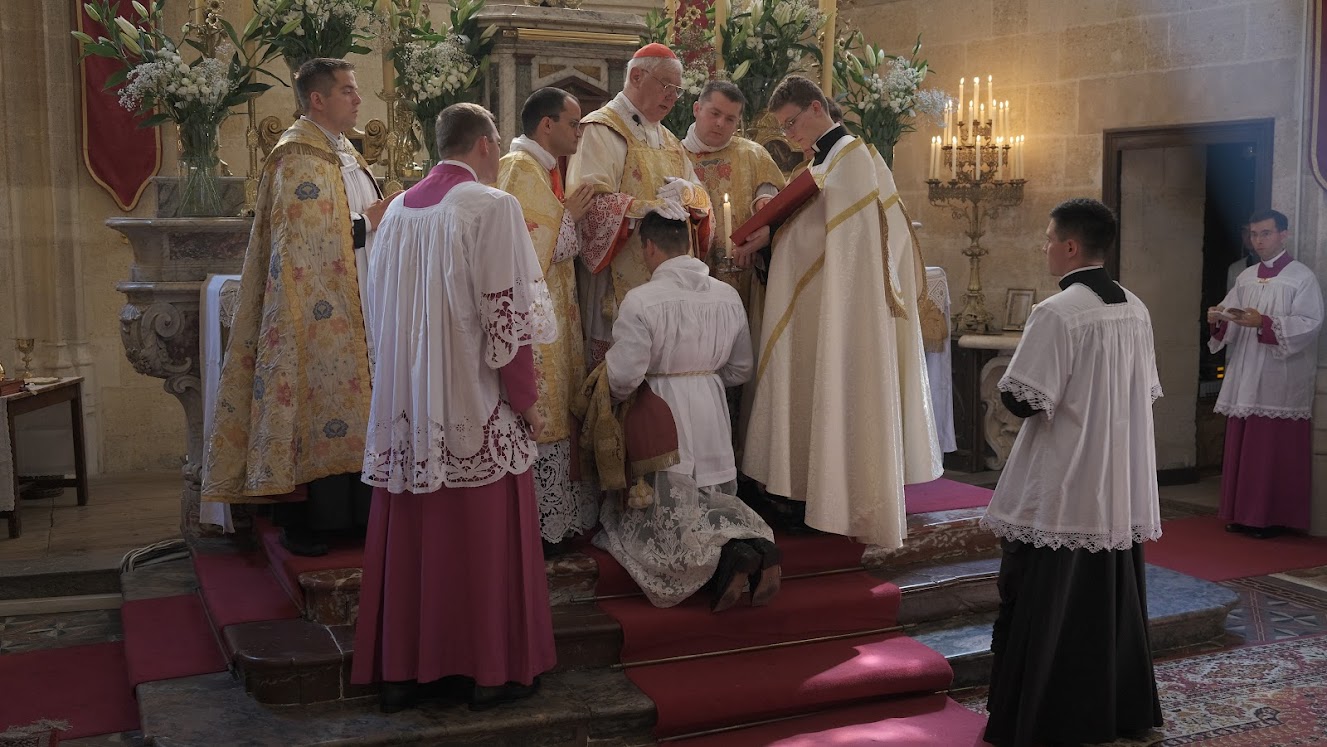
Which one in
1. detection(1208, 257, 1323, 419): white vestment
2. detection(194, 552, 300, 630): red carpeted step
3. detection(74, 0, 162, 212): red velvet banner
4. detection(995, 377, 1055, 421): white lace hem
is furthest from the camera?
detection(74, 0, 162, 212): red velvet banner

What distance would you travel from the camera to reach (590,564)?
4770 mm

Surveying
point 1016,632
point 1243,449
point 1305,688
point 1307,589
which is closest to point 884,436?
point 1016,632

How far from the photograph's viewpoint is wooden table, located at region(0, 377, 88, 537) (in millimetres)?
7305

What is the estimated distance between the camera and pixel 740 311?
4.81m

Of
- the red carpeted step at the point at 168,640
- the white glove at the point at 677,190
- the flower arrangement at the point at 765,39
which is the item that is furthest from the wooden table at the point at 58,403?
the flower arrangement at the point at 765,39

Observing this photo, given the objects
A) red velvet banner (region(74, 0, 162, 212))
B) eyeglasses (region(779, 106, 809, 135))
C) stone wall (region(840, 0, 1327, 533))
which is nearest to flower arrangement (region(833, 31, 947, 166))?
stone wall (region(840, 0, 1327, 533))

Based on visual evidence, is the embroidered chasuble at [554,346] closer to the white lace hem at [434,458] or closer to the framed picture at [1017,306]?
the white lace hem at [434,458]

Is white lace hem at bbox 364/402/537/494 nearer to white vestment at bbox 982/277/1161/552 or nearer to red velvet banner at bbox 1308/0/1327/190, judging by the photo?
white vestment at bbox 982/277/1161/552

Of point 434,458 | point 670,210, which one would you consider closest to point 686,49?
point 670,210

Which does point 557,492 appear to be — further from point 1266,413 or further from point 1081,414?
point 1266,413

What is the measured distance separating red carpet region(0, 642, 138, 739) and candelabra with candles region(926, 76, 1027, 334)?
6.42 m

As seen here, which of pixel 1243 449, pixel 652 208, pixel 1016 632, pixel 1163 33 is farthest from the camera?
pixel 1163 33

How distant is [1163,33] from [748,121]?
367cm

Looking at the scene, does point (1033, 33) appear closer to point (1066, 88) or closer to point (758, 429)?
point (1066, 88)
